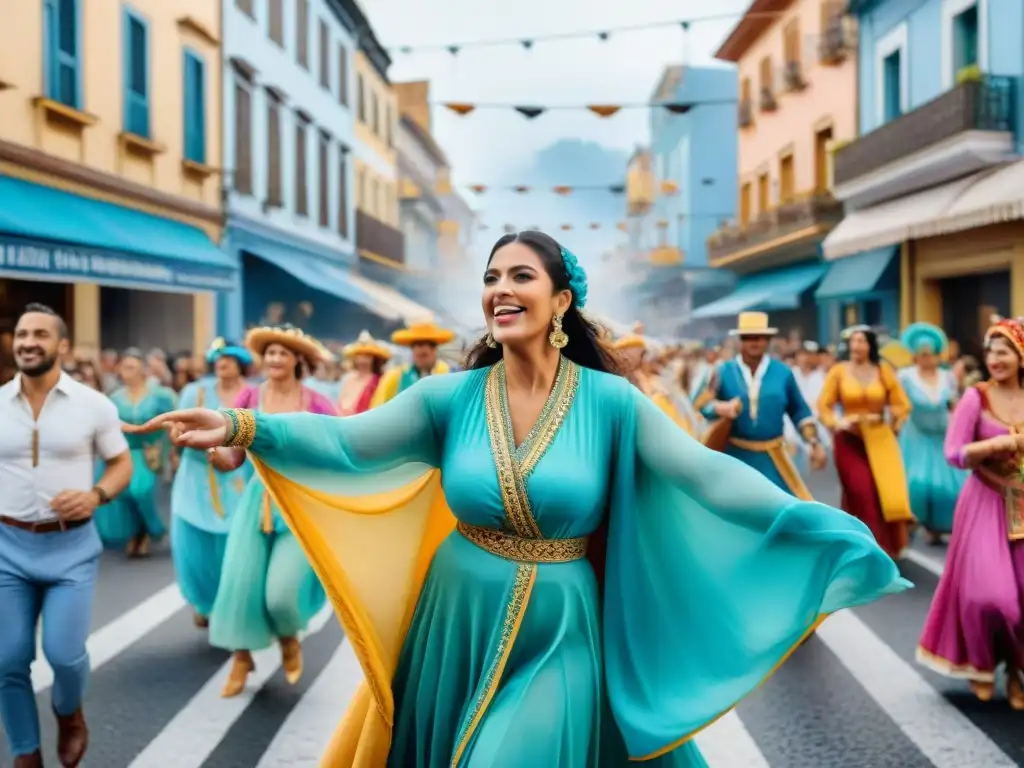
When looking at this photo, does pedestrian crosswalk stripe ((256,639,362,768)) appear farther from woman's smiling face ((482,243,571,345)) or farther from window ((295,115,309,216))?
window ((295,115,309,216))

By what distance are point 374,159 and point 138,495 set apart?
102ft

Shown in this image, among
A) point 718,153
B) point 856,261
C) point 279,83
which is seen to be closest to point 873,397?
point 856,261

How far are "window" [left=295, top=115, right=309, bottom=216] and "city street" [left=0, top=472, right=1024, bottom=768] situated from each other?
22.5 metres

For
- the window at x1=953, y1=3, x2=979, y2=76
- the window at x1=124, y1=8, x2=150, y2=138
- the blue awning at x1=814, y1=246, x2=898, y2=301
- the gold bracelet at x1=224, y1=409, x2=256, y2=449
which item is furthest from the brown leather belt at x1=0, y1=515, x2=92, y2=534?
the blue awning at x1=814, y1=246, x2=898, y2=301

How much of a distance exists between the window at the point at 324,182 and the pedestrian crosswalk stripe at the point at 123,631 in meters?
24.1

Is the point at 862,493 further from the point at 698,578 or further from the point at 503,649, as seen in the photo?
the point at 503,649

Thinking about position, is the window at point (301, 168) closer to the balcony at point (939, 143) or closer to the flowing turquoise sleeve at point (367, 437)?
the balcony at point (939, 143)

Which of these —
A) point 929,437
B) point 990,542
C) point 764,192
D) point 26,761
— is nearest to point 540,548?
point 26,761

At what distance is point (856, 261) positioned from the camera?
85.7ft

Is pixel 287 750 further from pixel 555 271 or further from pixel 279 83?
pixel 279 83

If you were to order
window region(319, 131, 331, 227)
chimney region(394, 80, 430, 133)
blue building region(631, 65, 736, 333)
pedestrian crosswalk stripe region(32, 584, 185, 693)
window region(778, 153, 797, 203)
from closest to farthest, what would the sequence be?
pedestrian crosswalk stripe region(32, 584, 185, 693) → window region(319, 131, 331, 227) → window region(778, 153, 797, 203) → blue building region(631, 65, 736, 333) → chimney region(394, 80, 430, 133)

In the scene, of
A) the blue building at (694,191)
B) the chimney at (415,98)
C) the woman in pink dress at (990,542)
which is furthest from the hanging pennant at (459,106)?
the chimney at (415,98)

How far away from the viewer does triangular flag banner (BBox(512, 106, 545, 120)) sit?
20578mm

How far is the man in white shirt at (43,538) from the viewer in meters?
5.05
